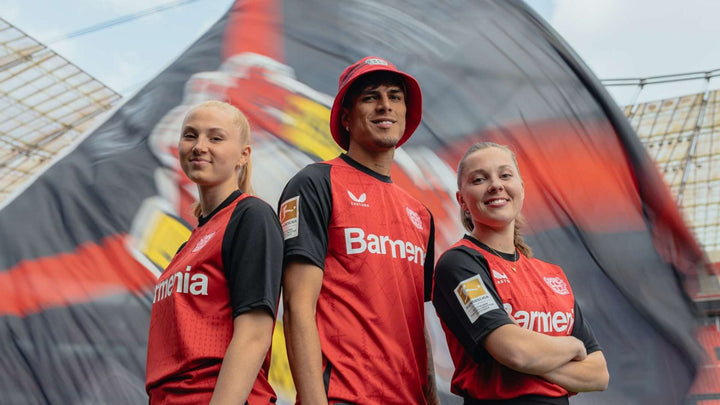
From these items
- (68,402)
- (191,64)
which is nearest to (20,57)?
(191,64)

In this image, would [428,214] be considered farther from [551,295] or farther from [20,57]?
[20,57]

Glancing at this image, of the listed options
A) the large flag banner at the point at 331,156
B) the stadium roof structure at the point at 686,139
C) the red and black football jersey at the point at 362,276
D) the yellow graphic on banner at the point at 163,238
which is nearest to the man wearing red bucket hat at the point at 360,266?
the red and black football jersey at the point at 362,276

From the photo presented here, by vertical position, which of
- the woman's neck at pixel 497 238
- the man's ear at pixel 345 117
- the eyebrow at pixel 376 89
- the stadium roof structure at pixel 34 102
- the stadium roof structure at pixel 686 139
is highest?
the stadium roof structure at pixel 686 139

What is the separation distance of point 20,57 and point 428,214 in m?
19.6

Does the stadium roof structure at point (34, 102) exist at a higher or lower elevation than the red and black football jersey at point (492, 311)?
higher

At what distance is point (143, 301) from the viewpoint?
10.0 ft

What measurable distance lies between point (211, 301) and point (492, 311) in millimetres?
739

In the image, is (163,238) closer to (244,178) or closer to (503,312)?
(244,178)

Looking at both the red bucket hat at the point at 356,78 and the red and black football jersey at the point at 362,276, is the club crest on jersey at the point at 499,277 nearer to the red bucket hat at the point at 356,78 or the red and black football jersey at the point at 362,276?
the red and black football jersey at the point at 362,276

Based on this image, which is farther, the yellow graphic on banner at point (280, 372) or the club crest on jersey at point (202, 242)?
the yellow graphic on banner at point (280, 372)

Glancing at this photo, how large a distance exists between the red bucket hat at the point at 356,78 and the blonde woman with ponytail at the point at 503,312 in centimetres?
24

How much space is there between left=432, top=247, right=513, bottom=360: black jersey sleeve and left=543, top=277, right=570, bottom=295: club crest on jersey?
0.77 feet

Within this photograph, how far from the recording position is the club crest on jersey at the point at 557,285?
6.93 ft

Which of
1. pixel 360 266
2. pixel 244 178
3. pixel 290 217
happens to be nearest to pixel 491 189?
pixel 360 266
